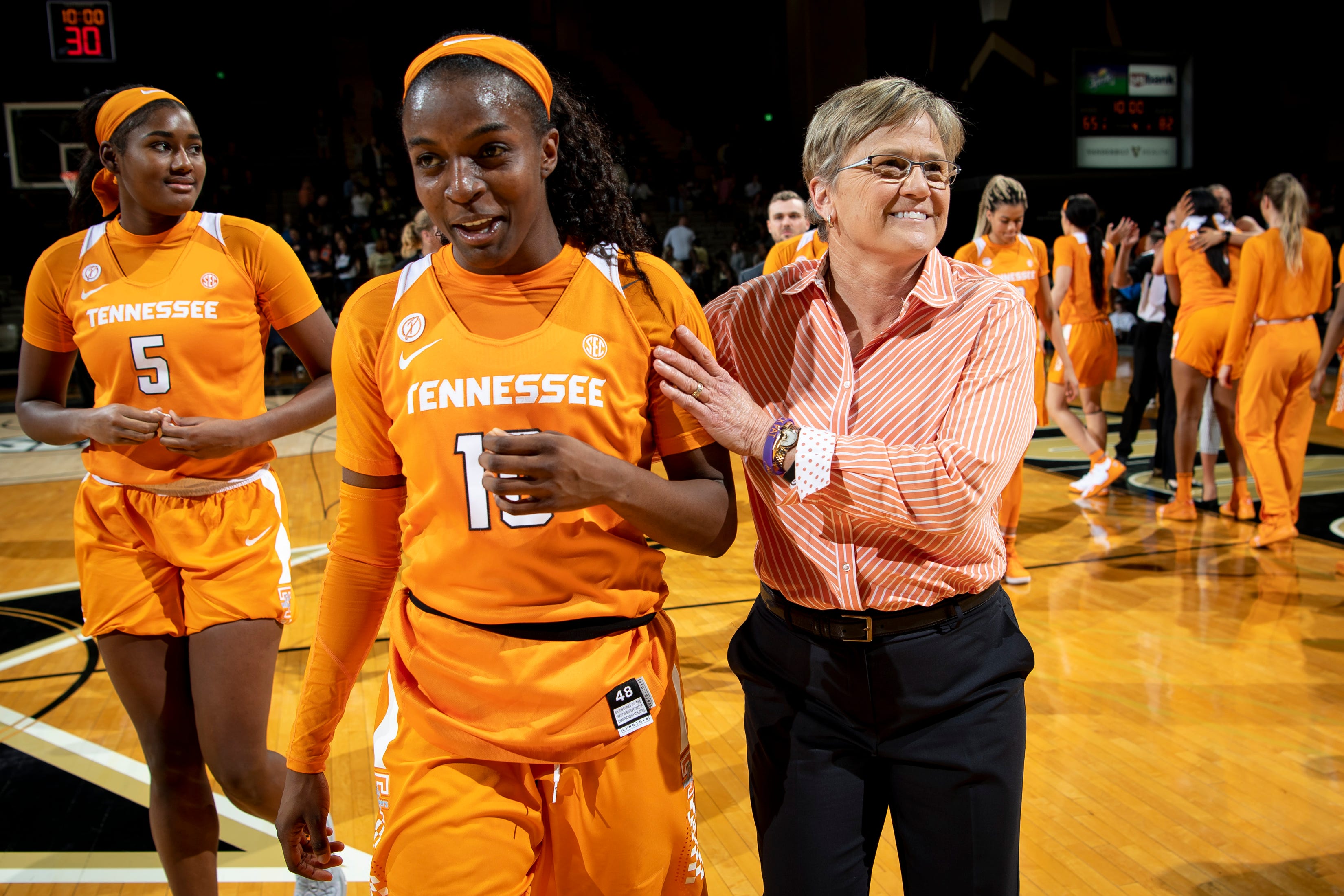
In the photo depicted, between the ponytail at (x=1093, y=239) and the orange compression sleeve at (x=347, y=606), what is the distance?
5885 millimetres

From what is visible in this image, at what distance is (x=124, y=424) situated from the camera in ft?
7.70

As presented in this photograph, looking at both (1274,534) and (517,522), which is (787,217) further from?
(517,522)

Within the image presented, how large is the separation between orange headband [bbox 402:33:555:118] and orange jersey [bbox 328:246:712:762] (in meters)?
0.27

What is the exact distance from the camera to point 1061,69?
16.4 metres

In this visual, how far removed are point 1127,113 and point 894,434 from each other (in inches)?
703

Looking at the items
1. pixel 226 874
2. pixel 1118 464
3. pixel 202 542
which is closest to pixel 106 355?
pixel 202 542

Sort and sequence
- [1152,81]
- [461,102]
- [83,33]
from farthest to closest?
[1152,81] < [83,33] < [461,102]

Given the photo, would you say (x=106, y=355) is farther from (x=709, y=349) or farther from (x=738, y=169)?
(x=738, y=169)

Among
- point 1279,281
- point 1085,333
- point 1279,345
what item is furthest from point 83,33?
point 1279,345

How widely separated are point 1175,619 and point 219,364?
4.27m

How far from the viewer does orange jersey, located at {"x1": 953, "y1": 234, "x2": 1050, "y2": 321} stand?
5547mm

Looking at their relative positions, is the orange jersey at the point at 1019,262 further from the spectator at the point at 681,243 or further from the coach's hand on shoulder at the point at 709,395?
the spectator at the point at 681,243

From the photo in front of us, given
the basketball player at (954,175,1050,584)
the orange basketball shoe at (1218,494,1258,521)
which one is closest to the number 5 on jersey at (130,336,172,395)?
the basketball player at (954,175,1050,584)

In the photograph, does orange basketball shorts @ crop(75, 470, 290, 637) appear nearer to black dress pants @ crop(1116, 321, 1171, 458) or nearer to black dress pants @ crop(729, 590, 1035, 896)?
black dress pants @ crop(729, 590, 1035, 896)
